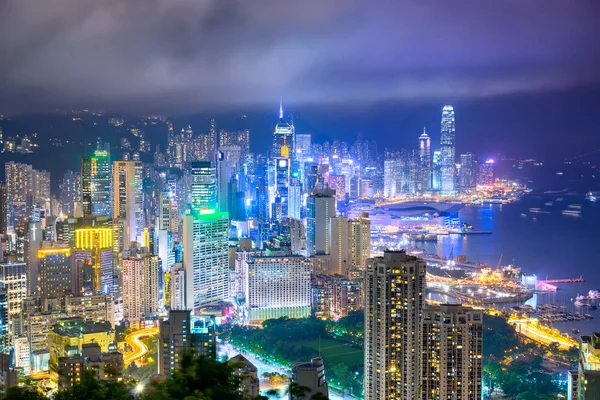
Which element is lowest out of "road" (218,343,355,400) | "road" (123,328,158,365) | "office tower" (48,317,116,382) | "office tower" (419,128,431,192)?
"road" (218,343,355,400)

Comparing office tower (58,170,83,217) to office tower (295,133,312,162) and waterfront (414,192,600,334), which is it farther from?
waterfront (414,192,600,334)

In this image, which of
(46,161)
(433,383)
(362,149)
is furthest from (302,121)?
(433,383)

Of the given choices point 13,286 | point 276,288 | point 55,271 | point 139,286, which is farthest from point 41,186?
point 276,288

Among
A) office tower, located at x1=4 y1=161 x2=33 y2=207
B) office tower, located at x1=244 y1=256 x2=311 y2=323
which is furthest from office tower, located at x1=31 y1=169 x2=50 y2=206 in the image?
office tower, located at x1=244 y1=256 x2=311 y2=323

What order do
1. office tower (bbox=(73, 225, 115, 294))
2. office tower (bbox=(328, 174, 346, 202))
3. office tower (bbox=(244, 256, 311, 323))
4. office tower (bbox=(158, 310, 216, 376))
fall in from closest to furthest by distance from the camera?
1. office tower (bbox=(158, 310, 216, 376))
2. office tower (bbox=(73, 225, 115, 294))
3. office tower (bbox=(244, 256, 311, 323))
4. office tower (bbox=(328, 174, 346, 202))

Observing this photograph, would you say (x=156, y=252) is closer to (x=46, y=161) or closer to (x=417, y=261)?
(x=46, y=161)

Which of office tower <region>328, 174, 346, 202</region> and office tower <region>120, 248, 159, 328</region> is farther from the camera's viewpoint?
office tower <region>328, 174, 346, 202</region>
